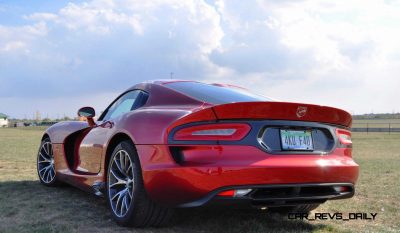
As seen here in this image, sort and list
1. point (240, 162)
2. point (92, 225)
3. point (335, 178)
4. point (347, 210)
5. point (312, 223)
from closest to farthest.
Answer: point (240, 162)
point (335, 178)
point (92, 225)
point (312, 223)
point (347, 210)

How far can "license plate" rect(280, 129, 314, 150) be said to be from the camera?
3.66 m

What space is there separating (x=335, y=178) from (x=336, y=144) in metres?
0.36

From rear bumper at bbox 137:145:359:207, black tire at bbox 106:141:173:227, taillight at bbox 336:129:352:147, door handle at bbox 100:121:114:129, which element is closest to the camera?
rear bumper at bbox 137:145:359:207

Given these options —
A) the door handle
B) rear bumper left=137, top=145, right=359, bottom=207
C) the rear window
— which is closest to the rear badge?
rear bumper left=137, top=145, right=359, bottom=207

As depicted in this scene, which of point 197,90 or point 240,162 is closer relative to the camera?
point 240,162

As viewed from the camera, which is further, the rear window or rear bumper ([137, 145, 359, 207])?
the rear window

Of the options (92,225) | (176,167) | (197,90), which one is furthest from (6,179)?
(176,167)

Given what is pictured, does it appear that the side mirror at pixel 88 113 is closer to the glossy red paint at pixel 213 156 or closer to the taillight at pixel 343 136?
the glossy red paint at pixel 213 156

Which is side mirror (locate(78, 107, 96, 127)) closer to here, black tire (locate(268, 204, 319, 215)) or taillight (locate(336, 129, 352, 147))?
black tire (locate(268, 204, 319, 215))

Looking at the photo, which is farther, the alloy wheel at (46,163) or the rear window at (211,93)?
the alloy wheel at (46,163)

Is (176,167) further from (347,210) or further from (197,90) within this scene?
(347,210)

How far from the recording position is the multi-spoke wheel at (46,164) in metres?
6.33

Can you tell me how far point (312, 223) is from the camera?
441 cm

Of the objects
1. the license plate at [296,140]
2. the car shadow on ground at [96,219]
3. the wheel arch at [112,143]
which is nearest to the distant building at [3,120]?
the car shadow on ground at [96,219]
